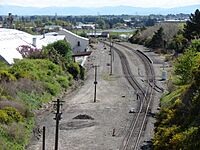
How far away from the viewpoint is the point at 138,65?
64625 mm

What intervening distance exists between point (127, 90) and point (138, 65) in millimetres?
18457

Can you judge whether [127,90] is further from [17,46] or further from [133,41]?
[133,41]

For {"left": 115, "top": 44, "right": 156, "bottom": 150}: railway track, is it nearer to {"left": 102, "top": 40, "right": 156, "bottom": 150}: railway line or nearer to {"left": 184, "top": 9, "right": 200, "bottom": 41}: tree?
{"left": 102, "top": 40, "right": 156, "bottom": 150}: railway line

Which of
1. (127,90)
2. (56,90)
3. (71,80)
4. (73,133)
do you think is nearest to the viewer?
(73,133)

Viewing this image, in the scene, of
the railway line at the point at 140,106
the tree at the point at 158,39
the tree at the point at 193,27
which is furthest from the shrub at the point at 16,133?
the tree at the point at 158,39

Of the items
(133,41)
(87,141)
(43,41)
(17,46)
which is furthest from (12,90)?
(133,41)

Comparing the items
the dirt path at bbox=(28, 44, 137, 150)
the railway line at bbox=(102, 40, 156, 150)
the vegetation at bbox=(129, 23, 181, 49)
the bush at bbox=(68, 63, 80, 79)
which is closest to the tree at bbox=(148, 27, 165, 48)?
the vegetation at bbox=(129, 23, 181, 49)

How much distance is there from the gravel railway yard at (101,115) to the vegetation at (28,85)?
117 centimetres

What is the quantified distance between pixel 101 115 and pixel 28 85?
24.6 feet

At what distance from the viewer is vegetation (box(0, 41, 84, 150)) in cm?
2775

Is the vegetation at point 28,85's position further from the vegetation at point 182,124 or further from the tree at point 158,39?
the tree at point 158,39

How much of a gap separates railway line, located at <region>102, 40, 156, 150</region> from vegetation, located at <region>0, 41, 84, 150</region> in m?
5.97

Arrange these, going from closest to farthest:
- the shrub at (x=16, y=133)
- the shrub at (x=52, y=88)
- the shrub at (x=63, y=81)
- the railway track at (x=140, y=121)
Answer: the shrub at (x=16, y=133) < the railway track at (x=140, y=121) < the shrub at (x=52, y=88) < the shrub at (x=63, y=81)

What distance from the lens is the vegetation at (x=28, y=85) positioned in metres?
27.8
